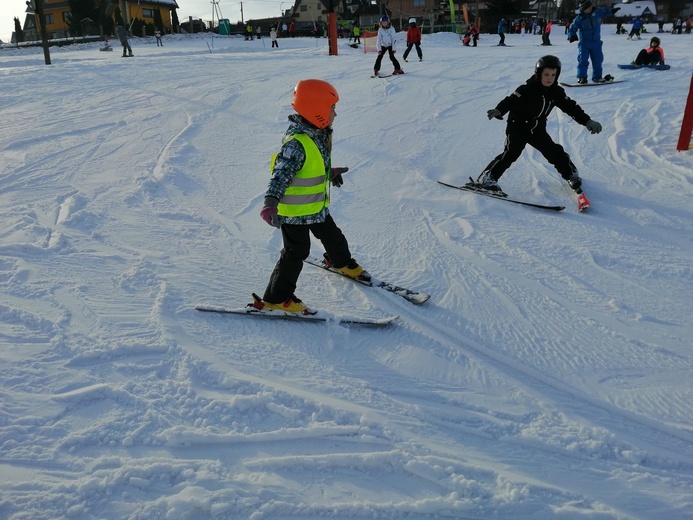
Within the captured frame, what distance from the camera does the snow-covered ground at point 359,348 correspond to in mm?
1992

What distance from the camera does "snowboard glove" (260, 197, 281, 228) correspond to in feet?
9.03

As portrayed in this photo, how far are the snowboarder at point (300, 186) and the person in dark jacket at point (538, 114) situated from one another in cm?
248

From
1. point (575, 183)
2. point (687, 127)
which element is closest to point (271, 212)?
point (575, 183)

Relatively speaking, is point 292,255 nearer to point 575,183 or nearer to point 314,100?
point 314,100

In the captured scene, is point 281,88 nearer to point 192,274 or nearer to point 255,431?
point 192,274

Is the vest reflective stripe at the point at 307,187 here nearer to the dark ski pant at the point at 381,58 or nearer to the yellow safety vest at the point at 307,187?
the yellow safety vest at the point at 307,187

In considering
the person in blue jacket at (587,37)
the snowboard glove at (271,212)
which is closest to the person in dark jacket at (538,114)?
the snowboard glove at (271,212)

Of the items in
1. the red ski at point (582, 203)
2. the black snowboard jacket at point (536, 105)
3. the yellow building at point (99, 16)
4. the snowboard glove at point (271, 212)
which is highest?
the yellow building at point (99, 16)

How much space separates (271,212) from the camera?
2762 millimetres

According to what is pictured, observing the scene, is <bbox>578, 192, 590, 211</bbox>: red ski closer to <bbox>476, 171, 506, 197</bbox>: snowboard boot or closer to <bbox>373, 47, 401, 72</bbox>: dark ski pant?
<bbox>476, 171, 506, 197</bbox>: snowboard boot

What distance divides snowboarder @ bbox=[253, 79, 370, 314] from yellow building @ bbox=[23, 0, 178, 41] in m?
32.6

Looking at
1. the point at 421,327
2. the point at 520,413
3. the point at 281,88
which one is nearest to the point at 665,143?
the point at 421,327

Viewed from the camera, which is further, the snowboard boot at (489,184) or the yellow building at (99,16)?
the yellow building at (99,16)

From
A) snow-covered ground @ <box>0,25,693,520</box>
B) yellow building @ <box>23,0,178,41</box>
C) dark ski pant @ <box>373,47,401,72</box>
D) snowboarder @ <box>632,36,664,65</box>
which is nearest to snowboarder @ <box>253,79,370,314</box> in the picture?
snow-covered ground @ <box>0,25,693,520</box>
